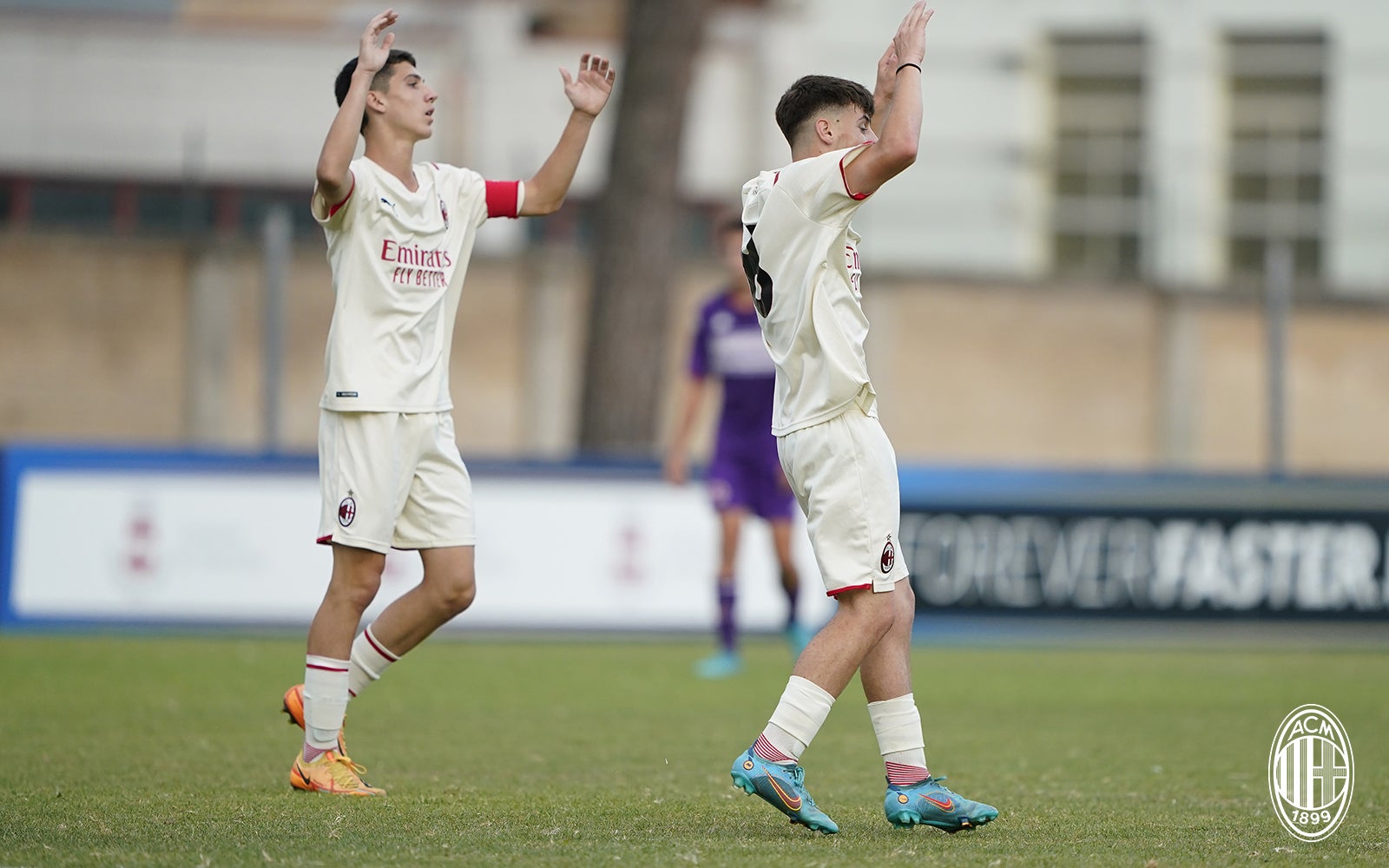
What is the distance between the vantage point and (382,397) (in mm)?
5602

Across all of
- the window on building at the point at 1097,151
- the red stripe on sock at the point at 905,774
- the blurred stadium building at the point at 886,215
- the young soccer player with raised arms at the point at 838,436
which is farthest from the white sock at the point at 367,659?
the window on building at the point at 1097,151

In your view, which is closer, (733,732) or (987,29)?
(733,732)

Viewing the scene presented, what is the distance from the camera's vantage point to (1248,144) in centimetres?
2466

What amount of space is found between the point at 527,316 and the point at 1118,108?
423 inches

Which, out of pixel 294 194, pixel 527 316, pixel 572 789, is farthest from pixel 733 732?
pixel 294 194

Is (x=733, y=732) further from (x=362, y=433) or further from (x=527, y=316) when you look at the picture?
(x=527, y=316)

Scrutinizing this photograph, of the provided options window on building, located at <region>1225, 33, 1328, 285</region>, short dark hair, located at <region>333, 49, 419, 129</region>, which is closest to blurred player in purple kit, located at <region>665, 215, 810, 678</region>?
short dark hair, located at <region>333, 49, 419, 129</region>

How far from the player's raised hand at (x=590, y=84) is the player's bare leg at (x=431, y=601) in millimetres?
1408

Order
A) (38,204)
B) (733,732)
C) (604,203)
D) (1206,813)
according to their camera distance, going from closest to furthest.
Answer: (1206,813) < (733,732) < (604,203) < (38,204)

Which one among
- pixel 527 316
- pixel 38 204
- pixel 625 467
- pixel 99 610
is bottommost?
pixel 99 610

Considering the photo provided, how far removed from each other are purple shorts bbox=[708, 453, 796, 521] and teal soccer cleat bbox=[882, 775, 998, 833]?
5.37 meters

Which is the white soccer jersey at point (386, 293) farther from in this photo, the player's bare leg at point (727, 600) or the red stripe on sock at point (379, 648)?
the player's bare leg at point (727, 600)

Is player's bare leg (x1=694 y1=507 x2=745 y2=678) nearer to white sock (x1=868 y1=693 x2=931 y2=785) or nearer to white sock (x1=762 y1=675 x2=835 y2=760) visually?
white sock (x1=868 y1=693 x2=931 y2=785)

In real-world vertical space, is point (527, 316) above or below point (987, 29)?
below
